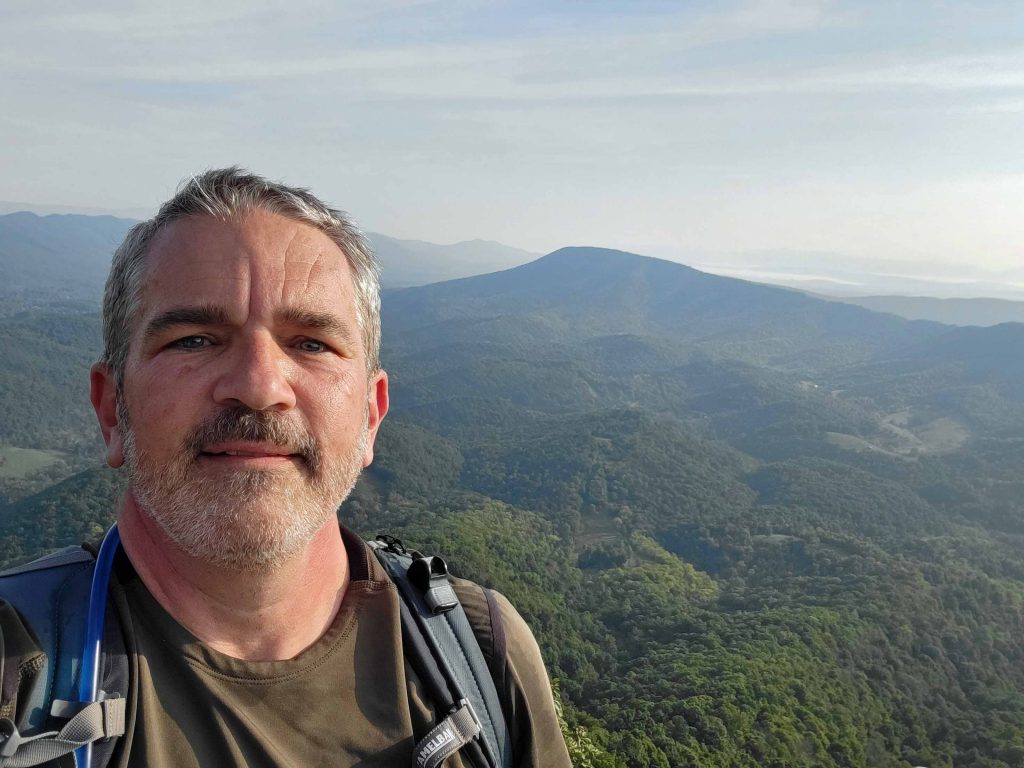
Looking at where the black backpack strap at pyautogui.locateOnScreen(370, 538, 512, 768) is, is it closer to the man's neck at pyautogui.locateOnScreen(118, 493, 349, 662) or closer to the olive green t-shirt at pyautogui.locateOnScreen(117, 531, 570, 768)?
the olive green t-shirt at pyautogui.locateOnScreen(117, 531, 570, 768)

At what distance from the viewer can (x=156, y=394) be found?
1937mm

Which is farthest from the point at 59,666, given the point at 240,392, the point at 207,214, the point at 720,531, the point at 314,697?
the point at 720,531

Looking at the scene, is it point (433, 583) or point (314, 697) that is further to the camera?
point (433, 583)

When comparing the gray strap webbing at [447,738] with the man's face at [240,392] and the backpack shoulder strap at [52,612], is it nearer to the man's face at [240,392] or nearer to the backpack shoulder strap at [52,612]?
the man's face at [240,392]

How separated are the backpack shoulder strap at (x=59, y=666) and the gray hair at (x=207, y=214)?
23.1 inches

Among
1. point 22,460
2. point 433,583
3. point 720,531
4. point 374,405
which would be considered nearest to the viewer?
point 433,583

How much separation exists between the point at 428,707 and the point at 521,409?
154865 millimetres

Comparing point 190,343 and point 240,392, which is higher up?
point 190,343

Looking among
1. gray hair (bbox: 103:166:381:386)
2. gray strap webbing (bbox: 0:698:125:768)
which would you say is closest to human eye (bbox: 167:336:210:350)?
gray hair (bbox: 103:166:381:386)

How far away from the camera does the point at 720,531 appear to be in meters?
86.1

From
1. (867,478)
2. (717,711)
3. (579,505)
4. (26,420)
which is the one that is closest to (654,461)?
(579,505)

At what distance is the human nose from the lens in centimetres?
191

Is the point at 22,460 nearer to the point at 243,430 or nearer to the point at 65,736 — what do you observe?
the point at 243,430

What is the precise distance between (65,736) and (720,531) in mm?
90695
